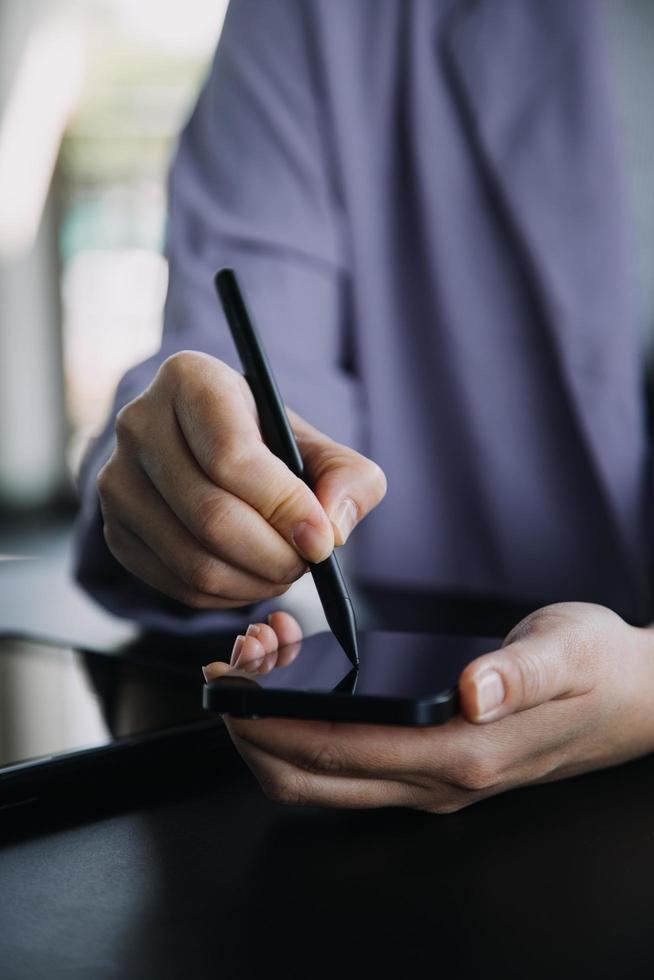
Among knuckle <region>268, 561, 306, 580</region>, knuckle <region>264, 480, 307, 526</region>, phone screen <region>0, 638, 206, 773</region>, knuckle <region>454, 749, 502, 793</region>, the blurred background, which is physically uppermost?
knuckle <region>264, 480, 307, 526</region>

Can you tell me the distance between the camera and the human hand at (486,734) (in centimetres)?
26

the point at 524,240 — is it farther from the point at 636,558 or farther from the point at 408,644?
the point at 408,644

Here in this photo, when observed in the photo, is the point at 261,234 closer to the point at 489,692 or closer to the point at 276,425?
the point at 276,425

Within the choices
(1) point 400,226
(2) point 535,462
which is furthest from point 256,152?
(2) point 535,462

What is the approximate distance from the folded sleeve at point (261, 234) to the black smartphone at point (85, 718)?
0.38 feet

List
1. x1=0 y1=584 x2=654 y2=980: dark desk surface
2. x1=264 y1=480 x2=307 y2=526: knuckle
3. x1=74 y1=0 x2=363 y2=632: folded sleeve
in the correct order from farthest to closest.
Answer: x1=74 y1=0 x2=363 y2=632: folded sleeve
x1=264 y1=480 x2=307 y2=526: knuckle
x1=0 y1=584 x2=654 y2=980: dark desk surface

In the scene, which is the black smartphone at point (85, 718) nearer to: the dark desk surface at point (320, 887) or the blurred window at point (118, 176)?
the dark desk surface at point (320, 887)

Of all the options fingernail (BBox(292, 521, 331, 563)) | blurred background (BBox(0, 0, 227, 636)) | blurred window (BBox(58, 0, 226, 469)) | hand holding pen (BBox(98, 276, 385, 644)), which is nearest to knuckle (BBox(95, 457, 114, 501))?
hand holding pen (BBox(98, 276, 385, 644))

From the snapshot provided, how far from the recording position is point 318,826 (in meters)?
0.28

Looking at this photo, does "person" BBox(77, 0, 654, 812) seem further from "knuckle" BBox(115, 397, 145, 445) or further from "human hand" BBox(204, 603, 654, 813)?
Result: "human hand" BBox(204, 603, 654, 813)

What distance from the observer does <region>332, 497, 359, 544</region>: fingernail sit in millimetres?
326

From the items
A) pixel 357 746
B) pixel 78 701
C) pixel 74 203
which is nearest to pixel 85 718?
pixel 78 701

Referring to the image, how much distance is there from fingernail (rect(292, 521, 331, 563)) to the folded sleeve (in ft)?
0.78

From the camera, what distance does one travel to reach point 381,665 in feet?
0.95
